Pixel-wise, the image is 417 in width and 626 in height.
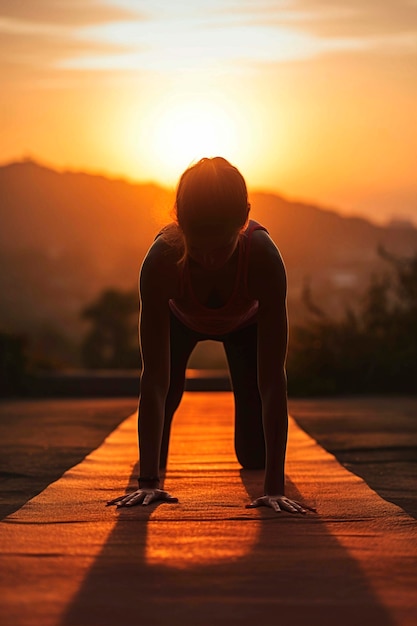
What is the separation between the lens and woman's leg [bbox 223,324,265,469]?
3295mm

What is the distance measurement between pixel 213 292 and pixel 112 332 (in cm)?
1416

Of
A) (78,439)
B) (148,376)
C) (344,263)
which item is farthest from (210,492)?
(344,263)

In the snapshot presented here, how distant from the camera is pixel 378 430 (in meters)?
5.84

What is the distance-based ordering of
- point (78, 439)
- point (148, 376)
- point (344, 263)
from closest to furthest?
1. point (148, 376)
2. point (78, 439)
3. point (344, 263)

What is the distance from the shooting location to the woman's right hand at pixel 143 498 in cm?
245

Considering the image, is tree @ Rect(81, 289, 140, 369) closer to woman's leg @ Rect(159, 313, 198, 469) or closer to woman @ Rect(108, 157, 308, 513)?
woman's leg @ Rect(159, 313, 198, 469)

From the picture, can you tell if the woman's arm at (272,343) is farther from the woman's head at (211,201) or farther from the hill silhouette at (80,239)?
the hill silhouette at (80,239)

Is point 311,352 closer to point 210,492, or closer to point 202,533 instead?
point 210,492

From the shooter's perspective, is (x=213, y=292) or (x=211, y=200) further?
(x=213, y=292)

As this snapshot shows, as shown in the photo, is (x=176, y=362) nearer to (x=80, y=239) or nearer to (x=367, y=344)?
(x=367, y=344)

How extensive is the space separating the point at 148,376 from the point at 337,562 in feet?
3.01

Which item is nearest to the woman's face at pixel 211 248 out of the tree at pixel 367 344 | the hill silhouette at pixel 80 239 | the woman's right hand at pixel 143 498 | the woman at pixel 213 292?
the woman at pixel 213 292

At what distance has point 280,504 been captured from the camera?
7.97 ft

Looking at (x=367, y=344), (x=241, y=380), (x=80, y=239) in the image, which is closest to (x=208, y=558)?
(x=241, y=380)
